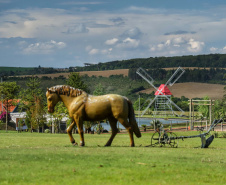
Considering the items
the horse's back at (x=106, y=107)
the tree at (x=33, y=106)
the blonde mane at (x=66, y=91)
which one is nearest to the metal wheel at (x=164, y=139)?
the horse's back at (x=106, y=107)

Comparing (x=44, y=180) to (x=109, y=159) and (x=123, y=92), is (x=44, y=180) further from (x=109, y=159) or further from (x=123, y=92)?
(x=123, y=92)

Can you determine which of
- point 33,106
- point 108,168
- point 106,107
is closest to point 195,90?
point 33,106

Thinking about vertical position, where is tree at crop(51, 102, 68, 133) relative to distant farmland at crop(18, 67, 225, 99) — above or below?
below

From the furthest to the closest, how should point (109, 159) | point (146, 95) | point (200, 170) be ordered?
point (146, 95) → point (109, 159) → point (200, 170)

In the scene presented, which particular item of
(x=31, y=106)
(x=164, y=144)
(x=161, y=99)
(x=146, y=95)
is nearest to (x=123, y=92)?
(x=146, y=95)

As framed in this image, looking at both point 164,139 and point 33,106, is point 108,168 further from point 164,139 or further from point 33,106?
point 33,106

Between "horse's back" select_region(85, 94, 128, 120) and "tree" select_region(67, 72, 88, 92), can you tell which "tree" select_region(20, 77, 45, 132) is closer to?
"tree" select_region(67, 72, 88, 92)

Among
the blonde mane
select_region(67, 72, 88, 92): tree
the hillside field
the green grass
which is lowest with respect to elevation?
the green grass

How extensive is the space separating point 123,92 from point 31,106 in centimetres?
12183

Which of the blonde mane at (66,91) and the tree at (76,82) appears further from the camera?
the tree at (76,82)

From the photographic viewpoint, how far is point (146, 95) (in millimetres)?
176125

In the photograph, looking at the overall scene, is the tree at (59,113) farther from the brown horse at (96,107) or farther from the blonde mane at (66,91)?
the brown horse at (96,107)

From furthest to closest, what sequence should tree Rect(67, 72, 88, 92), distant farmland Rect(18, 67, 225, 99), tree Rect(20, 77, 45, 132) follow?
distant farmland Rect(18, 67, 225, 99) < tree Rect(67, 72, 88, 92) < tree Rect(20, 77, 45, 132)

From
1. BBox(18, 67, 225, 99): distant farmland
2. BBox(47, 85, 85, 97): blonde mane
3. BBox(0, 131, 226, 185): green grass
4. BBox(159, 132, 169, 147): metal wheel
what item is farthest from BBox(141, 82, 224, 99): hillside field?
BBox(0, 131, 226, 185): green grass
